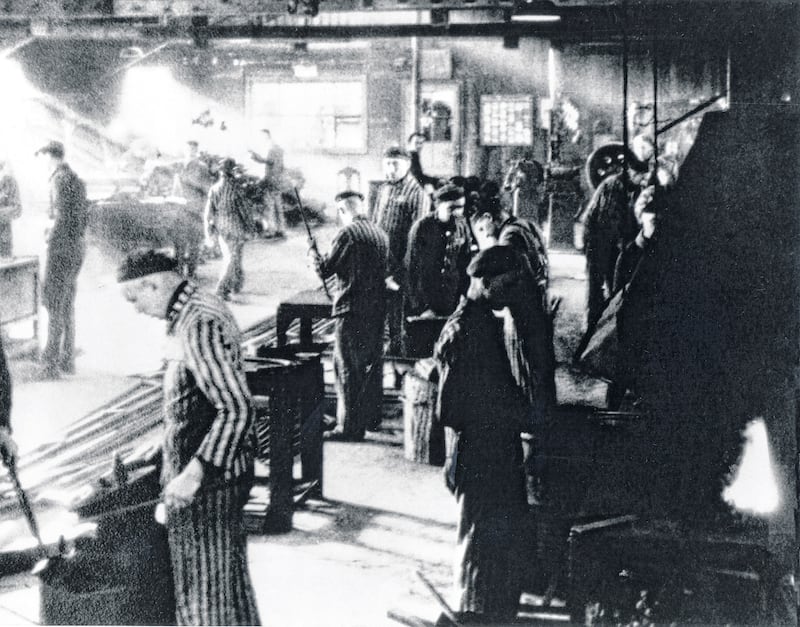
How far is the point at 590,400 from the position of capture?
600cm

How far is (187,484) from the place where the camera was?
310 centimetres

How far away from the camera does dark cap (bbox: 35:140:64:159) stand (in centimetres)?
574

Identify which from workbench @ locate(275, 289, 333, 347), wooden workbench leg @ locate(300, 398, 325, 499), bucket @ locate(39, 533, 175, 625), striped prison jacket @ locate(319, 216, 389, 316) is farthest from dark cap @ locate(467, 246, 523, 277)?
workbench @ locate(275, 289, 333, 347)

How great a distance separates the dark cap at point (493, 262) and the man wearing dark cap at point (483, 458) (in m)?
0.25

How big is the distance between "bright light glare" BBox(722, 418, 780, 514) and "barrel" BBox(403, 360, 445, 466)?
2.04 m

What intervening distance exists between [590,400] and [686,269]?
1767mm

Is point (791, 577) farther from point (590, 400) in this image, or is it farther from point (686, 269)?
point (590, 400)

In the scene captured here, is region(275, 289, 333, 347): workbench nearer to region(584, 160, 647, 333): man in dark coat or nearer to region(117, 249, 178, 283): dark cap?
region(584, 160, 647, 333): man in dark coat

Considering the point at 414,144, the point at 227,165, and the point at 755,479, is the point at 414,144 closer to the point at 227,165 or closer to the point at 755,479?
the point at 227,165

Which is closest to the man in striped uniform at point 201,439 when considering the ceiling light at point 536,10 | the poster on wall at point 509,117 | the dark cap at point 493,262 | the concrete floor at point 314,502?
the concrete floor at point 314,502

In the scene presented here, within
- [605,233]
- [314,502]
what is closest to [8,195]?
[314,502]

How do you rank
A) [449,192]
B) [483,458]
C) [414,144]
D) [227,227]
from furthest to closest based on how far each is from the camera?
1. [414,144]
2. [227,227]
3. [449,192]
4. [483,458]

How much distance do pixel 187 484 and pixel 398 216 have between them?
4.89 meters

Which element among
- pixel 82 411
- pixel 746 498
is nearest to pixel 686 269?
pixel 746 498
